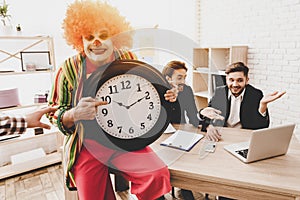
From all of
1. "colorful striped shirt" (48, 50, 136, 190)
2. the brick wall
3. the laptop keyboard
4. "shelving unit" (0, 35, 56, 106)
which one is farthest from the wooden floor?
the brick wall

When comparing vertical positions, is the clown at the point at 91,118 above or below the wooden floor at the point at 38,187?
above

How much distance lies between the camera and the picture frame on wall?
2604 millimetres

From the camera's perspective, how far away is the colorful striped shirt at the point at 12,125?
0.92 meters

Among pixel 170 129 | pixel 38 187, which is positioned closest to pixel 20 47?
pixel 38 187

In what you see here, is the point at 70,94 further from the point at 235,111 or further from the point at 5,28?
the point at 5,28

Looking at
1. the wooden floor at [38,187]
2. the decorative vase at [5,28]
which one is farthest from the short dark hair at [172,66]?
the decorative vase at [5,28]

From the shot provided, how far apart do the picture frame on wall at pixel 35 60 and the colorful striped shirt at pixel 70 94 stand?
1715 mm

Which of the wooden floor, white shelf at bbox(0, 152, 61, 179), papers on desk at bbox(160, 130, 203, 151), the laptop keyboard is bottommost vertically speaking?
the wooden floor

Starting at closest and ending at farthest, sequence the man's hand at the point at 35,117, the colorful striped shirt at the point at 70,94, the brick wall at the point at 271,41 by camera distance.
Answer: the man's hand at the point at 35,117 < the colorful striped shirt at the point at 70,94 < the brick wall at the point at 271,41

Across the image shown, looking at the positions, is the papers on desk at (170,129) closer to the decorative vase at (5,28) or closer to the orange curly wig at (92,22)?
the orange curly wig at (92,22)

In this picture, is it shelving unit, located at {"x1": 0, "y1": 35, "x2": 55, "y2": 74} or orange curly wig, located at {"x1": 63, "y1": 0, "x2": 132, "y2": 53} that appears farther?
shelving unit, located at {"x1": 0, "y1": 35, "x2": 55, "y2": 74}

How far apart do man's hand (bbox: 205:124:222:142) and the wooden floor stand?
941 millimetres

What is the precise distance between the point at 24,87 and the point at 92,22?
79.9 inches

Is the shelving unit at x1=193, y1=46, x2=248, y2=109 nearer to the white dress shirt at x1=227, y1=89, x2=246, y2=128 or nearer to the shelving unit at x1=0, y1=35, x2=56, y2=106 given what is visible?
the white dress shirt at x1=227, y1=89, x2=246, y2=128
